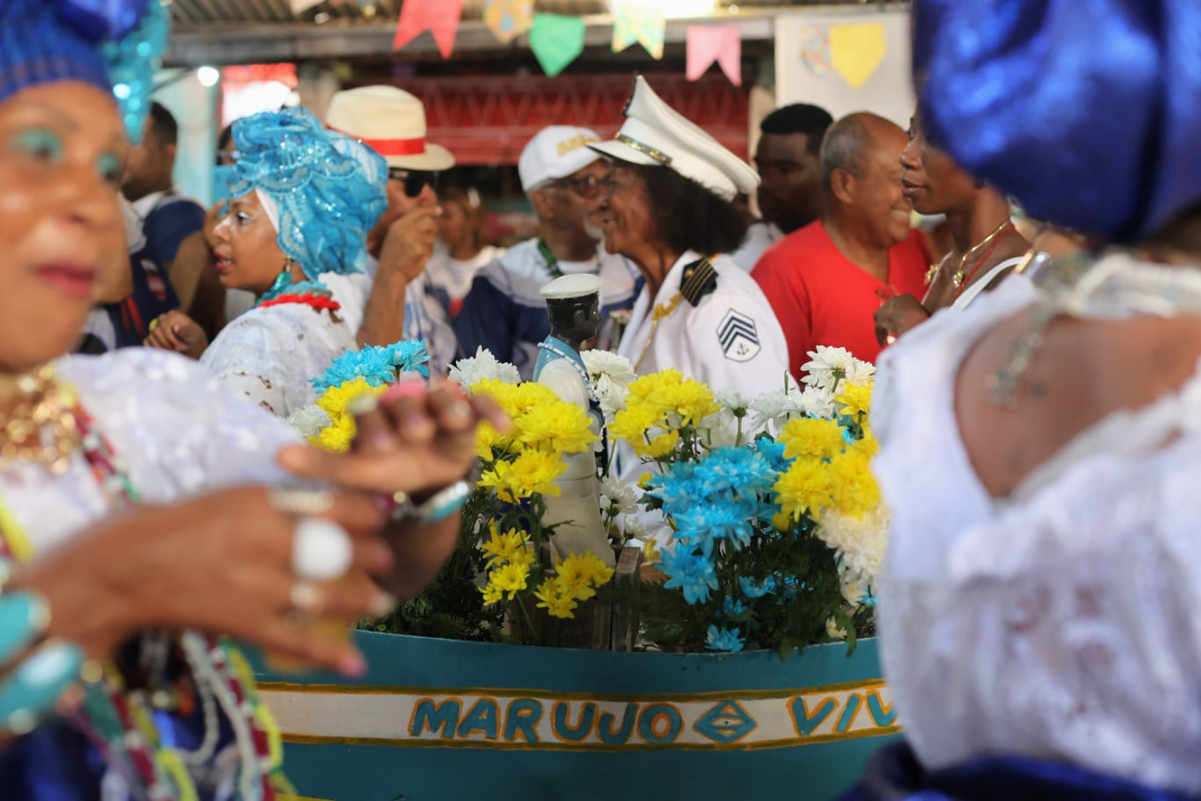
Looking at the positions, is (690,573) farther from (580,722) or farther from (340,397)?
(340,397)

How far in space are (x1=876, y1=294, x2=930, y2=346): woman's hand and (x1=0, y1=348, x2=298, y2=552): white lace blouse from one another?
171cm

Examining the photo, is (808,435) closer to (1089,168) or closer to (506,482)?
(506,482)

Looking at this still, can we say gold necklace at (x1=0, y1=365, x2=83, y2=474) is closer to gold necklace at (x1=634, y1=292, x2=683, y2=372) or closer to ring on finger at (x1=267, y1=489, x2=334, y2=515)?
ring on finger at (x1=267, y1=489, x2=334, y2=515)

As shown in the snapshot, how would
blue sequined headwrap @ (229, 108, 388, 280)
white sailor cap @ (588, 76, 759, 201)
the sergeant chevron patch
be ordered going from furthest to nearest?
white sailor cap @ (588, 76, 759, 201), the sergeant chevron patch, blue sequined headwrap @ (229, 108, 388, 280)

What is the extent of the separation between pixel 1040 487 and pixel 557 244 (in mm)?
4207

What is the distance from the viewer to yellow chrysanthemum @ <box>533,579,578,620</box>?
218 cm

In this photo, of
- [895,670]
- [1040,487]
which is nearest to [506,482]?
[895,670]

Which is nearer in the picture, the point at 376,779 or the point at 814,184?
the point at 376,779

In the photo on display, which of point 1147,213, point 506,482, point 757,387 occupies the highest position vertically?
point 1147,213

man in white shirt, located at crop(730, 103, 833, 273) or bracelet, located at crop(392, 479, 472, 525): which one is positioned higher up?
bracelet, located at crop(392, 479, 472, 525)

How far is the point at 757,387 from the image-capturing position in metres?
3.29

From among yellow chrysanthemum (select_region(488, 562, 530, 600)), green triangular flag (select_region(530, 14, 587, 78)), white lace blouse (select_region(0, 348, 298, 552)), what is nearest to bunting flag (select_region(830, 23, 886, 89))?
green triangular flag (select_region(530, 14, 587, 78))

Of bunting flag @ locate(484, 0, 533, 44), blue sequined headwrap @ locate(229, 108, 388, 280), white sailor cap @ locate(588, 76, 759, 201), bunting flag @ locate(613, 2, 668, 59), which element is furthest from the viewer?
bunting flag @ locate(613, 2, 668, 59)

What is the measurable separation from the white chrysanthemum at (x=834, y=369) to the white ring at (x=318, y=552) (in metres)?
1.67
